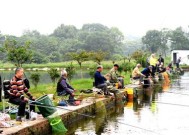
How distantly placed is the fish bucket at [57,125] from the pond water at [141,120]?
0.31 meters

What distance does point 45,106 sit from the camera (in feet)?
36.1

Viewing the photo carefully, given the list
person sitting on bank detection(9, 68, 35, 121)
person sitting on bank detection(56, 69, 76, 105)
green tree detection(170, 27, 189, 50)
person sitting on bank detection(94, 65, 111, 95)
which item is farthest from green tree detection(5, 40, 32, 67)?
green tree detection(170, 27, 189, 50)

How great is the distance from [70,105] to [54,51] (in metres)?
78.4

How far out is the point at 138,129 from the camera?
1201cm

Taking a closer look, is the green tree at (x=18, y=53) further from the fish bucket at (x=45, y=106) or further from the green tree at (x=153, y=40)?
the green tree at (x=153, y=40)

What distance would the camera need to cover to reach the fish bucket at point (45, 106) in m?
11.1

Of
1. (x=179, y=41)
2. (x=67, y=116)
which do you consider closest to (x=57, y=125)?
(x=67, y=116)

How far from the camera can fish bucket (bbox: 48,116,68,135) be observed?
11.2m

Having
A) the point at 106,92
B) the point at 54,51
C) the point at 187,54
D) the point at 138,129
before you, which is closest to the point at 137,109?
the point at 106,92

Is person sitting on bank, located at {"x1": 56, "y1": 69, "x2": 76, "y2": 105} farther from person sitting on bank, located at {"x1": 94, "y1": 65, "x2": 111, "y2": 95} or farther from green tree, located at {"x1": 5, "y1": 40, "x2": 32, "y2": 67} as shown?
green tree, located at {"x1": 5, "y1": 40, "x2": 32, "y2": 67}

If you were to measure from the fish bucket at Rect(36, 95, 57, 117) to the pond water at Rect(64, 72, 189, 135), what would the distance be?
0.90 m

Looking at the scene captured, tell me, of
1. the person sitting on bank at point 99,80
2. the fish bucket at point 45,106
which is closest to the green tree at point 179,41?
the person sitting on bank at point 99,80

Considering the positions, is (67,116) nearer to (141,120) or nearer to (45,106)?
(45,106)

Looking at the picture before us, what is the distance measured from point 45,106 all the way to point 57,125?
0.68m
